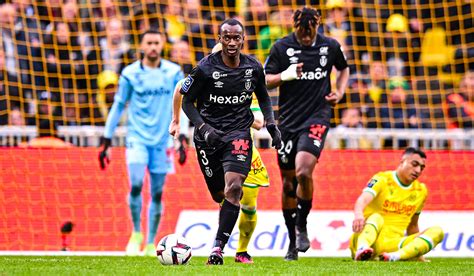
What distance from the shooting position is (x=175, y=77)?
39.5 ft

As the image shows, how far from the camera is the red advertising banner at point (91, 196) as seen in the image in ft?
40.9

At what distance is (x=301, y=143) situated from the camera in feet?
33.5

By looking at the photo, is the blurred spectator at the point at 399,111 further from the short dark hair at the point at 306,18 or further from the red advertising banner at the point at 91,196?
the short dark hair at the point at 306,18

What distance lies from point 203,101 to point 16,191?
4.23 m

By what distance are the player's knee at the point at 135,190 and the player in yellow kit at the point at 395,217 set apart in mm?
2521

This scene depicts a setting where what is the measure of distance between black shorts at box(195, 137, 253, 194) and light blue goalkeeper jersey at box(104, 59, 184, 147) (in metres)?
2.71

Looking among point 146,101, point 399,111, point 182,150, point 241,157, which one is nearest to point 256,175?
point 241,157

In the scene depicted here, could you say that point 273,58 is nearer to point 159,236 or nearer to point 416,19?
point 159,236

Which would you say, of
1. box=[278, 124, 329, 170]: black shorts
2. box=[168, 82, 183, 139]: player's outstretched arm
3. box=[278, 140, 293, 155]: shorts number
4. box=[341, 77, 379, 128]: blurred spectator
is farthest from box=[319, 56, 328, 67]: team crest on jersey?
box=[341, 77, 379, 128]: blurred spectator

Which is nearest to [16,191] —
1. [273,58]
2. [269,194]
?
[269,194]

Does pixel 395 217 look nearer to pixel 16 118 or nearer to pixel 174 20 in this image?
pixel 16 118

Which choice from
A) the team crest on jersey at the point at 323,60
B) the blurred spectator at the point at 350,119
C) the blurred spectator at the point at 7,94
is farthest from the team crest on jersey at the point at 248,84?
the blurred spectator at the point at 7,94

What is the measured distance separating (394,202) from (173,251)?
2.91 meters

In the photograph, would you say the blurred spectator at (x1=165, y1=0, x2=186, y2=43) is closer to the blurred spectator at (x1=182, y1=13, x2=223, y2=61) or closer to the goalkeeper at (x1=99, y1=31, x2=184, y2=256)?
the blurred spectator at (x1=182, y1=13, x2=223, y2=61)
